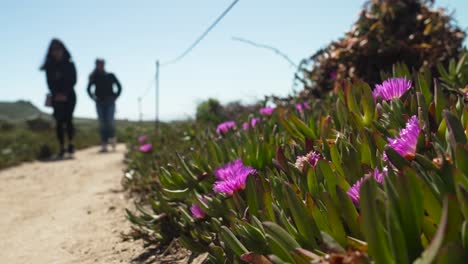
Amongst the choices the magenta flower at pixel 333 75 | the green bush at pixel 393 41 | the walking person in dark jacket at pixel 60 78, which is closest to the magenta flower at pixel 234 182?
the green bush at pixel 393 41

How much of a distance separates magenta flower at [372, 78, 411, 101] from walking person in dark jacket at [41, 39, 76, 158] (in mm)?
5959

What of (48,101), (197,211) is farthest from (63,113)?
(197,211)

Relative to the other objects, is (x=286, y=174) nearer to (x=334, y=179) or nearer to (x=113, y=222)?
(x=334, y=179)

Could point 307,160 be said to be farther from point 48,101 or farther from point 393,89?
point 48,101

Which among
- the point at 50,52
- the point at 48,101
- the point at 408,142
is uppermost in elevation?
the point at 50,52

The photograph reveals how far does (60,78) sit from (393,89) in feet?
19.9

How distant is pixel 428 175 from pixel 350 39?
2.47m

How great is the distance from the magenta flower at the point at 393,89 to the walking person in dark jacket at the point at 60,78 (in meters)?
5.96

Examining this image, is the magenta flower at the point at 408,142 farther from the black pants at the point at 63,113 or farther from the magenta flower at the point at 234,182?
the black pants at the point at 63,113

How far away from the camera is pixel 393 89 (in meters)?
1.29

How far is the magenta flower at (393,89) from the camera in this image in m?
1.27

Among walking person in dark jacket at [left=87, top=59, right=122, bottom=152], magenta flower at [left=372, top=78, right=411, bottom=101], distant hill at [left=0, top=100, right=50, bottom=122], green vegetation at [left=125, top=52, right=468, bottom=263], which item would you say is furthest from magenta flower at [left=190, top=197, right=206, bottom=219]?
distant hill at [left=0, top=100, right=50, bottom=122]

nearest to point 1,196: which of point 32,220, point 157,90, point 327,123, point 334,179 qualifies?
point 32,220

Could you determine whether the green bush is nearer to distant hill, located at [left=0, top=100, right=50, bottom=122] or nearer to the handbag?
the handbag
